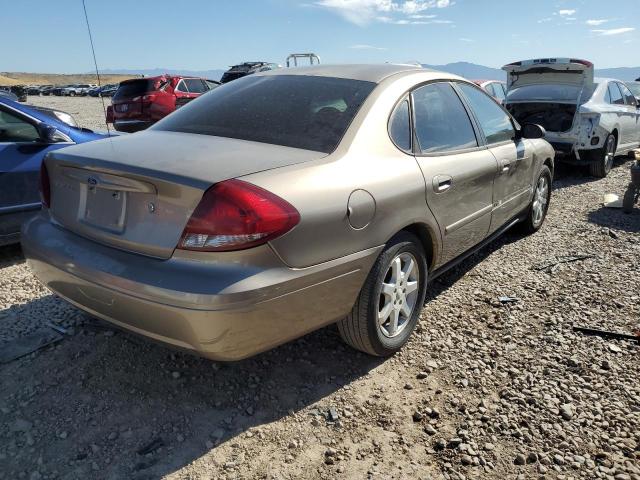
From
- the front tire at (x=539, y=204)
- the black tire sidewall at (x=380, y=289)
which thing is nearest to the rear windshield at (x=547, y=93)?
the front tire at (x=539, y=204)

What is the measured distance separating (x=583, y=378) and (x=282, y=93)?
2302 millimetres

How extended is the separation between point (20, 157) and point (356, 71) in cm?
294

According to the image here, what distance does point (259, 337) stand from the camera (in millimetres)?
2131

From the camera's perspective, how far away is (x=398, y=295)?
2848 mm

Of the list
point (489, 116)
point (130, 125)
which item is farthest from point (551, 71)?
point (130, 125)

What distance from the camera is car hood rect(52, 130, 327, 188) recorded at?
2.13 meters

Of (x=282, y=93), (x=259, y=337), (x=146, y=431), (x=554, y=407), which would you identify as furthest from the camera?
(x=282, y=93)

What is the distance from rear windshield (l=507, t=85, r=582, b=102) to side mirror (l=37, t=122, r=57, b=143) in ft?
23.9

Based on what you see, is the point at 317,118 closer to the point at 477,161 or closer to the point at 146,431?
the point at 477,161

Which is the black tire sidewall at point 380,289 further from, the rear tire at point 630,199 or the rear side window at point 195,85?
the rear side window at point 195,85

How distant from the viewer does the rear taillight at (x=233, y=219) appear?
6.59ft

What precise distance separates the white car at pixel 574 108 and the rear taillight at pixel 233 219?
23.1 feet

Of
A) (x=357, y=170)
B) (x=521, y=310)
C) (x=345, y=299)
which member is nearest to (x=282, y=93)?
(x=357, y=170)

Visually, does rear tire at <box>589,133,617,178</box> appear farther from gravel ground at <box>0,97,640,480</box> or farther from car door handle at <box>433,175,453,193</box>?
car door handle at <box>433,175,453,193</box>
